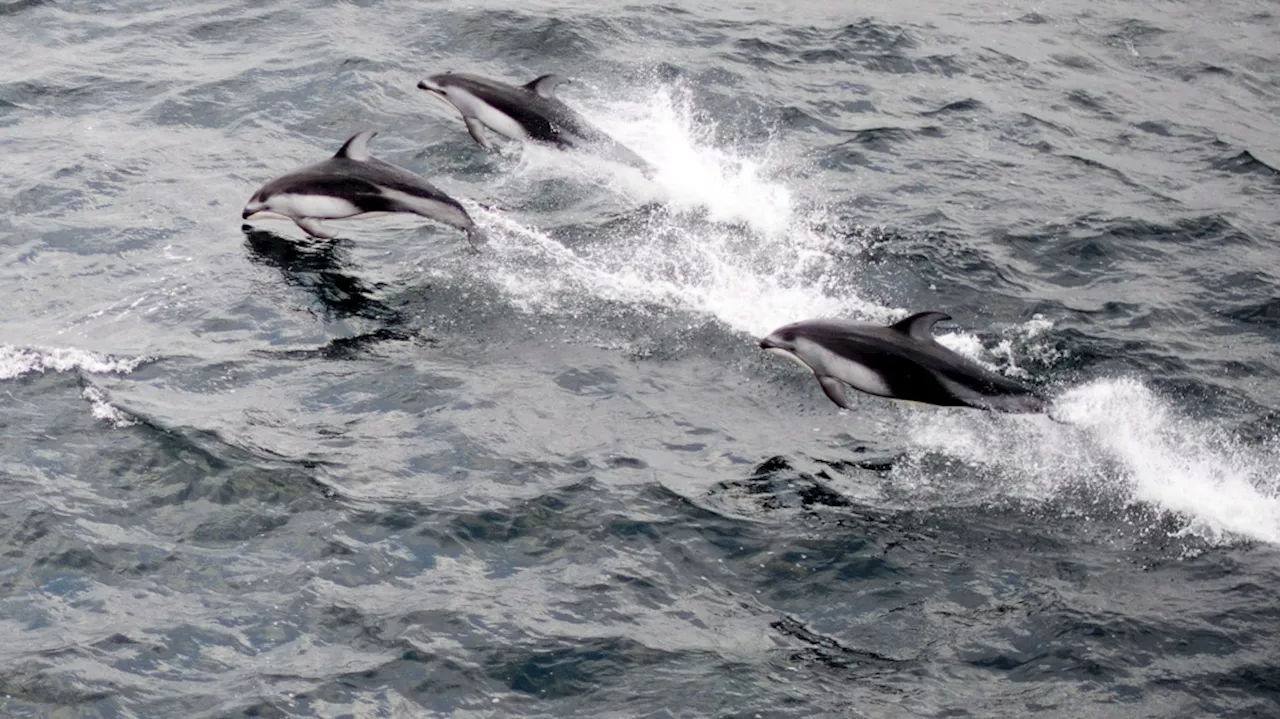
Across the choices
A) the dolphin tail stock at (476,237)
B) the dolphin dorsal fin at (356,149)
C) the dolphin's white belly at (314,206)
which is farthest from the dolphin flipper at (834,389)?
the dolphin dorsal fin at (356,149)

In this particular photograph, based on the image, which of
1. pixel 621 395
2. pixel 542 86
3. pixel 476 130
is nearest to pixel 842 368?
pixel 621 395

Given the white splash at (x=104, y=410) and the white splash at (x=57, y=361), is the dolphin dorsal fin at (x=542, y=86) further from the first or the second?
the white splash at (x=104, y=410)

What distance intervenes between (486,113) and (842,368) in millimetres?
5465

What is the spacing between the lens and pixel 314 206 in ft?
39.7

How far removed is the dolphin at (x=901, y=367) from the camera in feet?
32.2

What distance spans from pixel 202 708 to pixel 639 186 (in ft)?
25.0

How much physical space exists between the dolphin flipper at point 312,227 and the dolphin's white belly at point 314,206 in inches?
2.1

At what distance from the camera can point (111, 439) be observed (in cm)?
966

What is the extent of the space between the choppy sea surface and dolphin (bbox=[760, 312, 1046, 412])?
0.46 meters

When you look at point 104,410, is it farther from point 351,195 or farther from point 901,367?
point 901,367

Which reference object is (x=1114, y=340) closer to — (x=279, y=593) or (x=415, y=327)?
(x=415, y=327)

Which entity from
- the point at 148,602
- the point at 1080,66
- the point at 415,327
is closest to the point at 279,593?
the point at 148,602

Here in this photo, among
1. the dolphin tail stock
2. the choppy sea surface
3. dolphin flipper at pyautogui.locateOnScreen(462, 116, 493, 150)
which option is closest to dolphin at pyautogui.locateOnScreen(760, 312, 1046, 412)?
the choppy sea surface

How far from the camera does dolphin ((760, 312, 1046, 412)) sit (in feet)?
32.2
